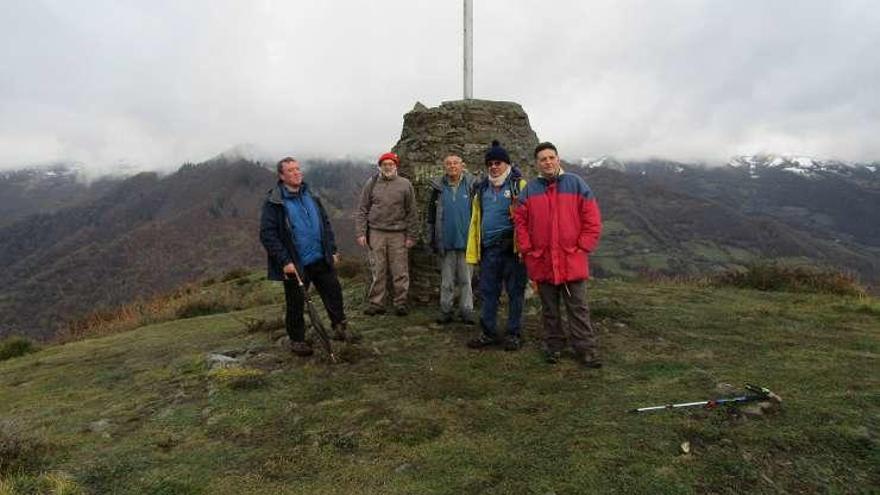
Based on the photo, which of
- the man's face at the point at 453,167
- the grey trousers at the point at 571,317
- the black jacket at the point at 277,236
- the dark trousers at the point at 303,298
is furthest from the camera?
the man's face at the point at 453,167

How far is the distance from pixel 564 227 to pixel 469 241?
167 cm

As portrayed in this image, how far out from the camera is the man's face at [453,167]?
28.1 feet

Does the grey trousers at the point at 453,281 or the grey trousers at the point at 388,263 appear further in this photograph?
the grey trousers at the point at 388,263

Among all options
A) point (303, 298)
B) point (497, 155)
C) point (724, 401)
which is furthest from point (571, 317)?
point (303, 298)

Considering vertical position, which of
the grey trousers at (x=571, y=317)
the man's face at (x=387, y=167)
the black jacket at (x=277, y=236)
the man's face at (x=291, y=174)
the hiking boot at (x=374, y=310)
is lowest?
the hiking boot at (x=374, y=310)

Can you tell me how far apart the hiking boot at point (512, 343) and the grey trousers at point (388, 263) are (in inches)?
99.8

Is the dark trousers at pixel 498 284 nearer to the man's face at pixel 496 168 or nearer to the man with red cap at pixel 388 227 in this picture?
the man's face at pixel 496 168

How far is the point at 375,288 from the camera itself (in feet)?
32.2

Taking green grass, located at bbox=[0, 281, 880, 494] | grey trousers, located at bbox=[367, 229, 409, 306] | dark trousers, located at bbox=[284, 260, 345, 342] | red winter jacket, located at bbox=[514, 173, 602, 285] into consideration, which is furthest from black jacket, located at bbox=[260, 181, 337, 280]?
red winter jacket, located at bbox=[514, 173, 602, 285]

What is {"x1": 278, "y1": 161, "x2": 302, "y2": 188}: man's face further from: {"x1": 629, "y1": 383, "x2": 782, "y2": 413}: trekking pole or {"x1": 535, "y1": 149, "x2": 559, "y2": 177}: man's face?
{"x1": 629, "y1": 383, "x2": 782, "y2": 413}: trekking pole

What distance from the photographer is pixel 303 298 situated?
770 centimetres

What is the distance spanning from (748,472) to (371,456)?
2.95m

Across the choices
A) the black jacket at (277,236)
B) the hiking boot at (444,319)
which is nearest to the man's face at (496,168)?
the hiking boot at (444,319)

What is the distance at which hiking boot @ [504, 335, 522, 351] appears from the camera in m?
7.59
